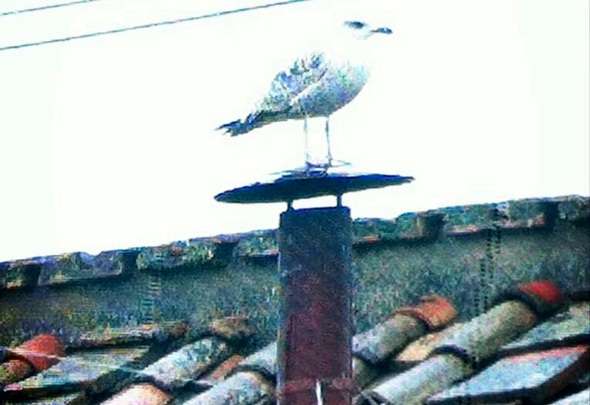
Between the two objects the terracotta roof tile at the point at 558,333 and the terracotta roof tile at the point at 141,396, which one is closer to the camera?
the terracotta roof tile at the point at 558,333

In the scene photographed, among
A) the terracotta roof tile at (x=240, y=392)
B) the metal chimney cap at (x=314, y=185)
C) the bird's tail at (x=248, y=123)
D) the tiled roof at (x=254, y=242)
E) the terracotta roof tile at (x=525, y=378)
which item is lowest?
the terracotta roof tile at (x=240, y=392)

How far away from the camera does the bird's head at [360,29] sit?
6.38 m

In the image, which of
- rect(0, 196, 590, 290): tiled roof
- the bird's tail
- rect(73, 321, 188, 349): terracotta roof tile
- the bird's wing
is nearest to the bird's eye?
the bird's wing

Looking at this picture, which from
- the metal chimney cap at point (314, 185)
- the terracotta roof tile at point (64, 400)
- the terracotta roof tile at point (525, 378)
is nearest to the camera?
the metal chimney cap at point (314, 185)

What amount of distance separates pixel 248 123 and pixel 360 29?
0.62 metres

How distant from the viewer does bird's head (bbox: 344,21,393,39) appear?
638 cm

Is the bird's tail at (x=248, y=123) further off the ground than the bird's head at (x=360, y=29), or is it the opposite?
the bird's head at (x=360, y=29)

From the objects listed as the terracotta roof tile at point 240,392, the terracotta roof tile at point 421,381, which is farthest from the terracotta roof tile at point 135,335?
the terracotta roof tile at point 421,381

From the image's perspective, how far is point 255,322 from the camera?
27.3 ft

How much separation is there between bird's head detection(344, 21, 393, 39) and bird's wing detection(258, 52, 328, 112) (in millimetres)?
203

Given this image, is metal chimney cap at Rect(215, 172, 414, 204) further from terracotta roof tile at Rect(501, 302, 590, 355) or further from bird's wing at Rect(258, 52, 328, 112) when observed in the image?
terracotta roof tile at Rect(501, 302, 590, 355)

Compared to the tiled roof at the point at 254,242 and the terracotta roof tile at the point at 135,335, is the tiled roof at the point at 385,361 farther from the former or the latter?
the tiled roof at the point at 254,242

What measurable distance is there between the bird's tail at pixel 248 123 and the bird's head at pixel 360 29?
483 mm

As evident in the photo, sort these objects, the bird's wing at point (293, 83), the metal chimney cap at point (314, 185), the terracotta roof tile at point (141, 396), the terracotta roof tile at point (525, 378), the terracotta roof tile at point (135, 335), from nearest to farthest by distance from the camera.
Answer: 1. the metal chimney cap at point (314, 185)
2. the terracotta roof tile at point (525, 378)
3. the bird's wing at point (293, 83)
4. the terracotta roof tile at point (141, 396)
5. the terracotta roof tile at point (135, 335)
